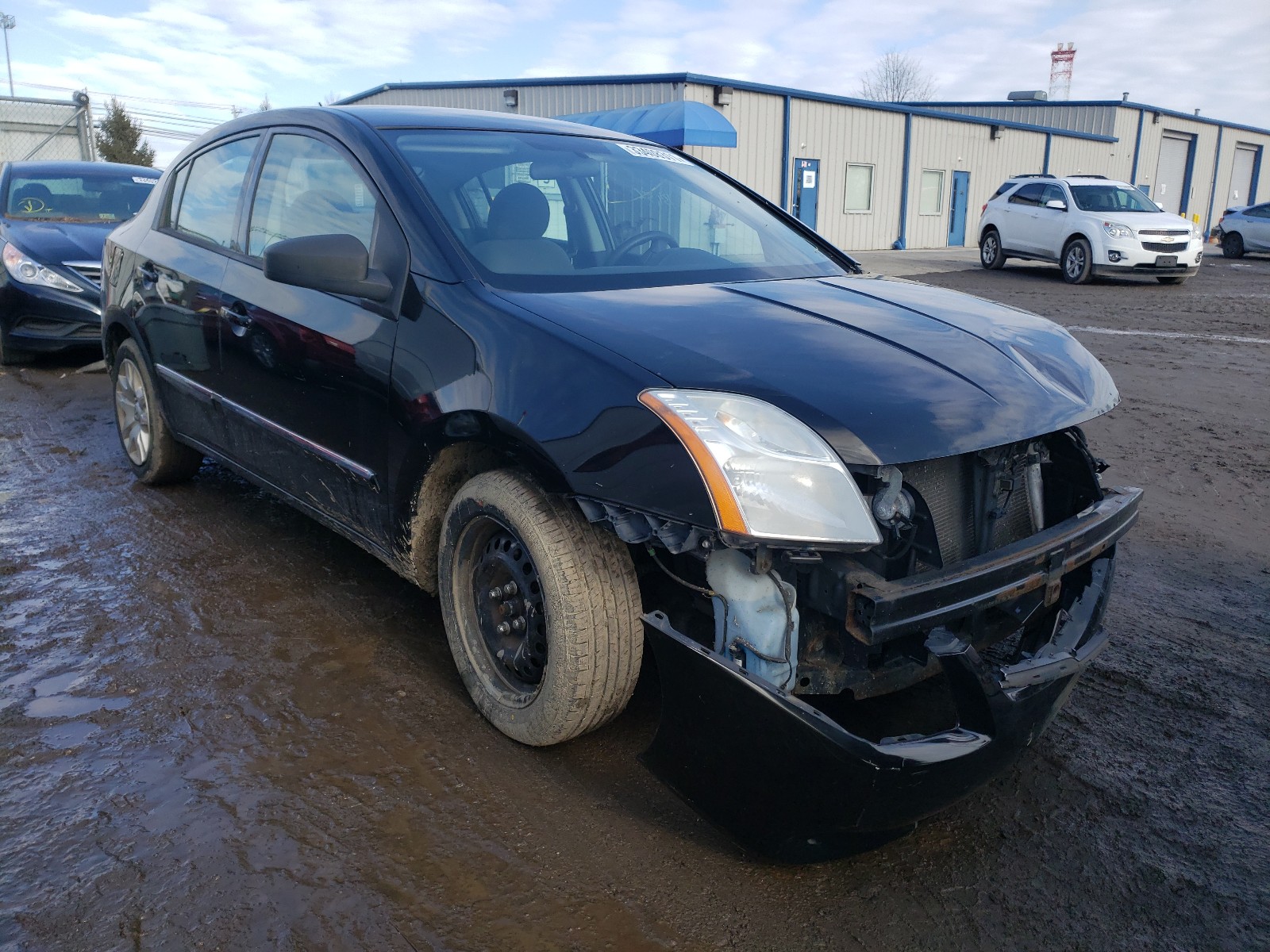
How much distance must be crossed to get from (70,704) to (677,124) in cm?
1804

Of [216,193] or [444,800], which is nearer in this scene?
[444,800]

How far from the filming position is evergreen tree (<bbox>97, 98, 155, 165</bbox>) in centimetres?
3659

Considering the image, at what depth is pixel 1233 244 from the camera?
23031mm

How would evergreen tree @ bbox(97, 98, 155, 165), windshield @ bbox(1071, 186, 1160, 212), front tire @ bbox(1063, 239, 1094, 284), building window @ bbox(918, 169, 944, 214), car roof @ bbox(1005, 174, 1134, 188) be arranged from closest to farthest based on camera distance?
front tire @ bbox(1063, 239, 1094, 284), windshield @ bbox(1071, 186, 1160, 212), car roof @ bbox(1005, 174, 1134, 188), building window @ bbox(918, 169, 944, 214), evergreen tree @ bbox(97, 98, 155, 165)

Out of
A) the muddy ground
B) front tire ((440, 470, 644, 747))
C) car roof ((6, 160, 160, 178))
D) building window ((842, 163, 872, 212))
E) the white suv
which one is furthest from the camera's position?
building window ((842, 163, 872, 212))

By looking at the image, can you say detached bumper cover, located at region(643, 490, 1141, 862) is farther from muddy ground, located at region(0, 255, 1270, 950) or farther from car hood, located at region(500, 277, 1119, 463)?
car hood, located at region(500, 277, 1119, 463)

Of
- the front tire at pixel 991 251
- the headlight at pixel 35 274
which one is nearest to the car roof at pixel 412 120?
the headlight at pixel 35 274

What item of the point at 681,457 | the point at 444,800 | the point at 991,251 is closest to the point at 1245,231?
the point at 991,251

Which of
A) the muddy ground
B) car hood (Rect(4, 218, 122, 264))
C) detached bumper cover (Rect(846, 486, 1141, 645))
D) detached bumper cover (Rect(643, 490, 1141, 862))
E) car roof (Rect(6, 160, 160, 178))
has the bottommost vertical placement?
the muddy ground

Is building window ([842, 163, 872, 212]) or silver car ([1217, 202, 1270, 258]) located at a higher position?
building window ([842, 163, 872, 212])

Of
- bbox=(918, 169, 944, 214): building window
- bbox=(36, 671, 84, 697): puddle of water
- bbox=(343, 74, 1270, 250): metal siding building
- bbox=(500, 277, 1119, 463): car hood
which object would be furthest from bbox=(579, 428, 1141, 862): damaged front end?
bbox=(918, 169, 944, 214): building window

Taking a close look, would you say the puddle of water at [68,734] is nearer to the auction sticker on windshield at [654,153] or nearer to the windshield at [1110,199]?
the auction sticker on windshield at [654,153]

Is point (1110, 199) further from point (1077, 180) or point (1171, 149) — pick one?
point (1171, 149)

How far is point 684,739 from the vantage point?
2000 mm
